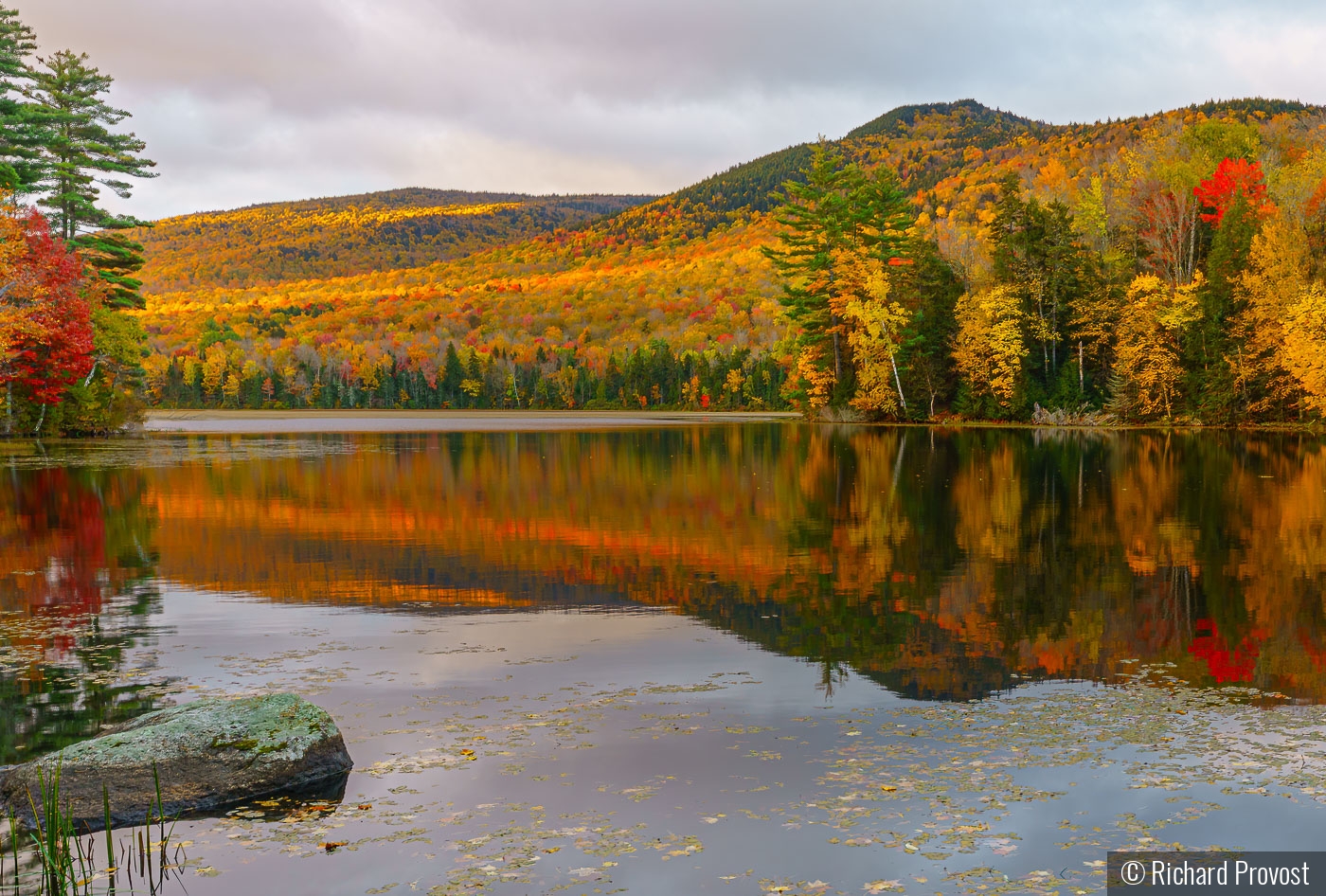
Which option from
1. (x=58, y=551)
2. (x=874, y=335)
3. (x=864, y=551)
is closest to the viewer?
(x=864, y=551)

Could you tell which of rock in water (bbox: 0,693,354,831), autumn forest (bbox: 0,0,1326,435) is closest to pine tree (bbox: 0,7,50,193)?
autumn forest (bbox: 0,0,1326,435)

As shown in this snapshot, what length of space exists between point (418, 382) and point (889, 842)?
164 metres

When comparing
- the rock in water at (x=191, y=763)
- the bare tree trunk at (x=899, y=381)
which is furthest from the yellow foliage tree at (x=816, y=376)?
the rock in water at (x=191, y=763)

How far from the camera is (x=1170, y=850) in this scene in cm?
656

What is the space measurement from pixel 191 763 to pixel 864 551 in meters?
13.2

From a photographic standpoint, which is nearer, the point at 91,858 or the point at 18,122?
the point at 91,858

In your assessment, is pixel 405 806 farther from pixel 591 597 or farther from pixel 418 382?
pixel 418 382

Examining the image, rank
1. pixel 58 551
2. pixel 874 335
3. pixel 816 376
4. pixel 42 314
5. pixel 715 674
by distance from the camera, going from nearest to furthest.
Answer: pixel 715 674 → pixel 58 551 → pixel 42 314 → pixel 874 335 → pixel 816 376

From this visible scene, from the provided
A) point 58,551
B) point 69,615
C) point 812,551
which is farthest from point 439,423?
point 69,615

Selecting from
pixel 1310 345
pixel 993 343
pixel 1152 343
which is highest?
pixel 993 343

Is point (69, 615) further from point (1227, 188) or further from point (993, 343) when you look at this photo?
point (1227, 188)

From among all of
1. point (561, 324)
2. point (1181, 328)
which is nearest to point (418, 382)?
point (561, 324)

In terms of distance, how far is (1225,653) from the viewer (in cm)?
1139

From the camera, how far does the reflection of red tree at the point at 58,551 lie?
15.2 meters
